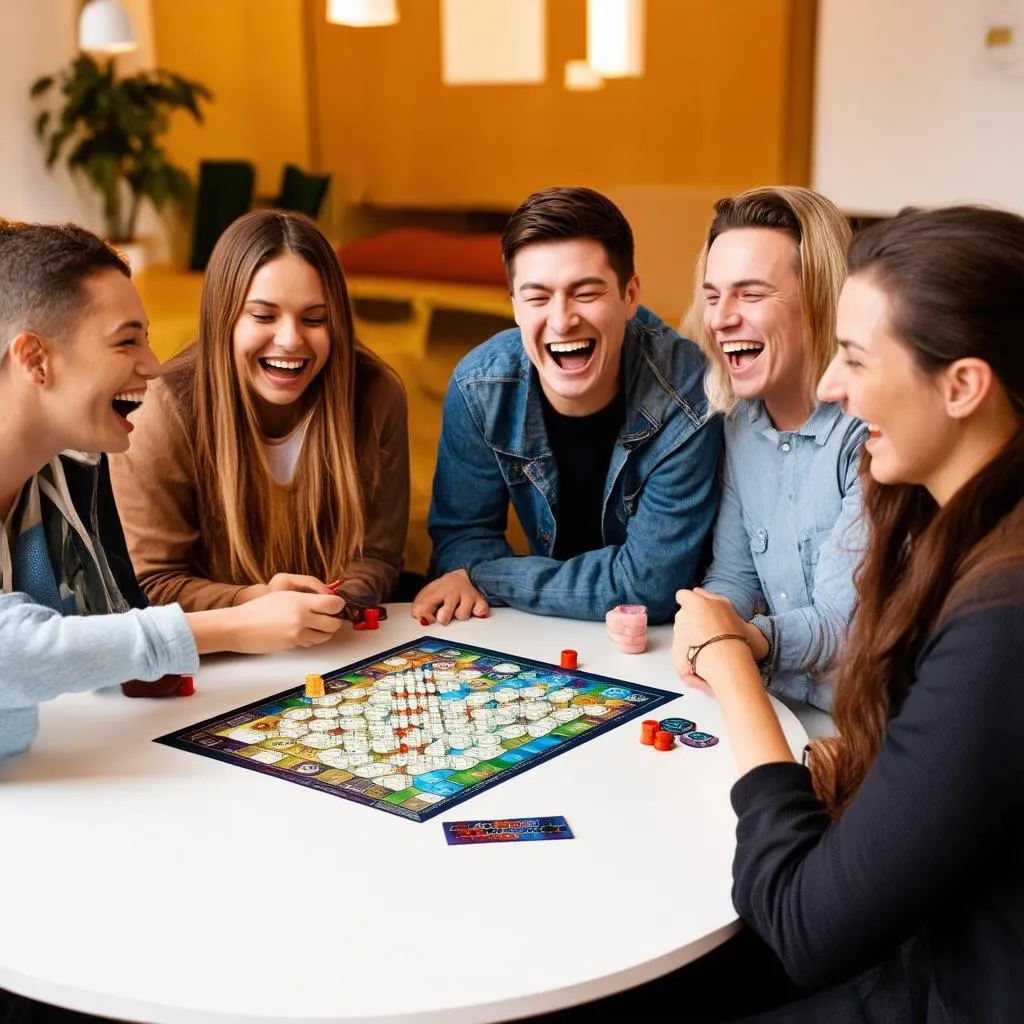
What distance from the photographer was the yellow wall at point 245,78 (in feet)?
21.3

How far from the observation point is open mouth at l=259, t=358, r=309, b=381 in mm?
2355

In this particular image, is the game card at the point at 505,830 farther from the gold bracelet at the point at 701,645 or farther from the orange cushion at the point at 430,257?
the orange cushion at the point at 430,257

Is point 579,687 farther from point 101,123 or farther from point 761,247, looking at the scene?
point 101,123

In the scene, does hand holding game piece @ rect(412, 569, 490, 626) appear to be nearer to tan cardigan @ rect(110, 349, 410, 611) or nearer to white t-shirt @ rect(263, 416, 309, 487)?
tan cardigan @ rect(110, 349, 410, 611)

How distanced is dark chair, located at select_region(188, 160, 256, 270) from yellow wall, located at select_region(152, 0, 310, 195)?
1.03 ft

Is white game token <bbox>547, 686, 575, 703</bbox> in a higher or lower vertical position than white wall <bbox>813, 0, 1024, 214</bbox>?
lower

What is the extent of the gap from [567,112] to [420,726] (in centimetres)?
463

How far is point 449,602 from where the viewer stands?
86.1 inches

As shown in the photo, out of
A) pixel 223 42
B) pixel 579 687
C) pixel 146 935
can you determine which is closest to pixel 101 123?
pixel 223 42

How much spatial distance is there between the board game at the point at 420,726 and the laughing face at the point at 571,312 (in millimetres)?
600

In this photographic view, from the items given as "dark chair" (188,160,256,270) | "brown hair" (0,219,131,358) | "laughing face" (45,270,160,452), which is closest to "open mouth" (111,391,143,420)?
"laughing face" (45,270,160,452)

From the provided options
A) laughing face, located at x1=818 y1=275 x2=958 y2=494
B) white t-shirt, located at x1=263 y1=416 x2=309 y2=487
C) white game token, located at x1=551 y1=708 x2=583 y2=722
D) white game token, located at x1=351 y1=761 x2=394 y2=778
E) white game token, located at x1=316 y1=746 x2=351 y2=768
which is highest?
laughing face, located at x1=818 y1=275 x2=958 y2=494

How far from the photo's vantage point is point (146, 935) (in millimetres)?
1230

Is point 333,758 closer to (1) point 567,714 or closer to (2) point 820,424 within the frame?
(1) point 567,714
